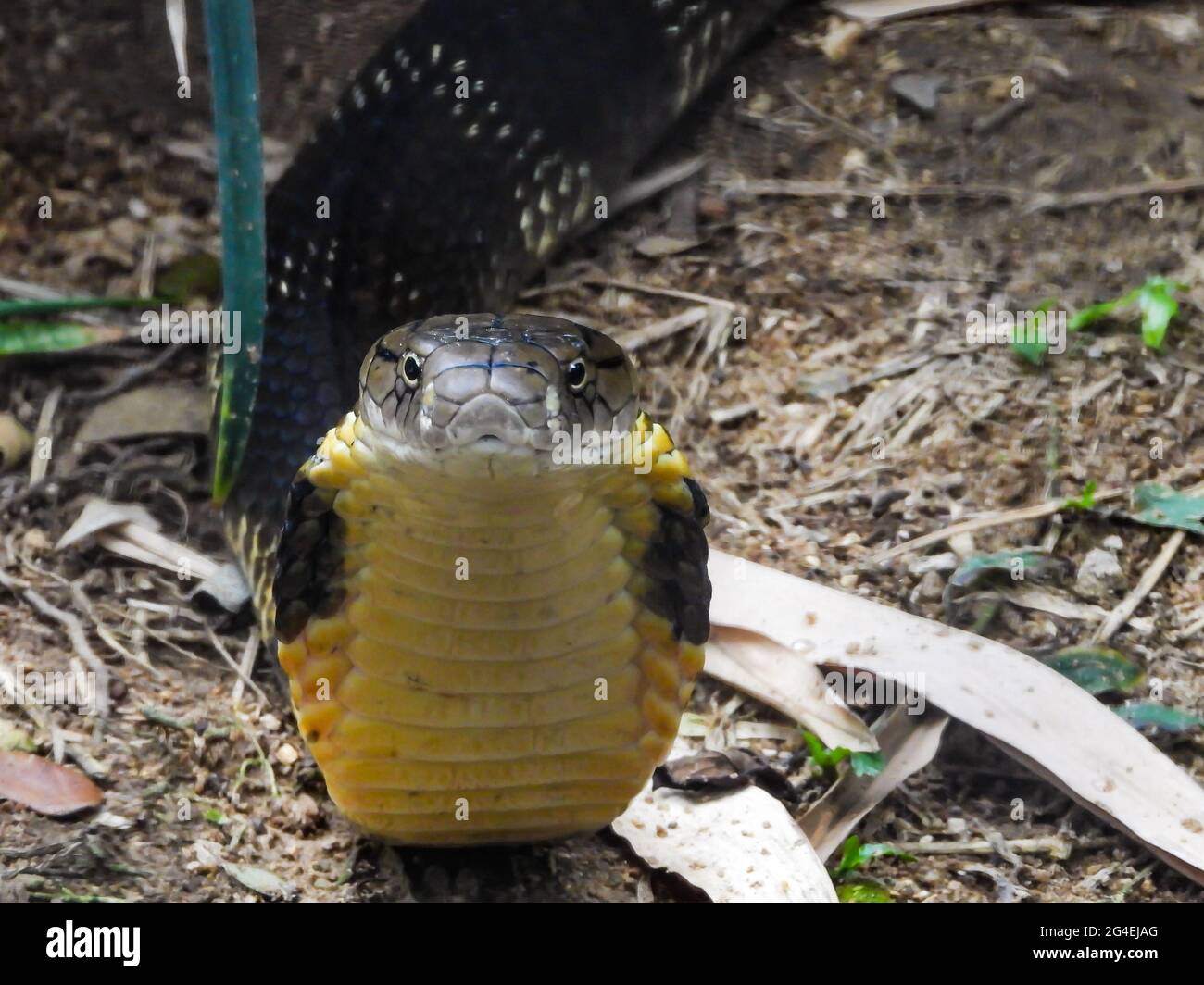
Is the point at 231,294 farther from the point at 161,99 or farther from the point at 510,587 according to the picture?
the point at 161,99

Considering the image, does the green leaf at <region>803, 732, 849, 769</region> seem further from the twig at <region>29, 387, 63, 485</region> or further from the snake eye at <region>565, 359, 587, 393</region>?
the twig at <region>29, 387, 63, 485</region>

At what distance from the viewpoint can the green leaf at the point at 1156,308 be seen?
322 centimetres

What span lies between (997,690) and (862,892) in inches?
17.5

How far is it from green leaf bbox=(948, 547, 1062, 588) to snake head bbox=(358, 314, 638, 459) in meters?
0.99

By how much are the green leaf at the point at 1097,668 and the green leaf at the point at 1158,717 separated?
0.04 m

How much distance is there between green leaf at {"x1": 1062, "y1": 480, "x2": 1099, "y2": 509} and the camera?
2.91 metres

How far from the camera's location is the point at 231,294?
9.42 feet

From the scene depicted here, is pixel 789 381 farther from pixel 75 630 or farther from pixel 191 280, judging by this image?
pixel 75 630

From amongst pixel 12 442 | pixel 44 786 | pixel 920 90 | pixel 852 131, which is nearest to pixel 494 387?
pixel 44 786

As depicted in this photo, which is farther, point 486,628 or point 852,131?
point 852,131

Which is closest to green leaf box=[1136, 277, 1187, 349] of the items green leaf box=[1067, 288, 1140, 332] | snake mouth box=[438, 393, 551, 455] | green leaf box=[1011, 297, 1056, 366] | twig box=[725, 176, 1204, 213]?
green leaf box=[1067, 288, 1140, 332]

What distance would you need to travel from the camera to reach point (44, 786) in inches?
95.3
